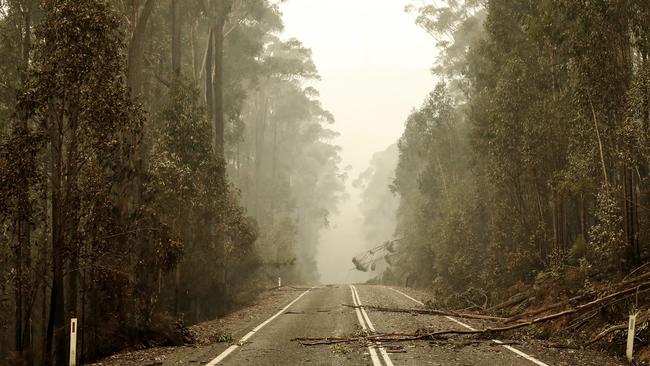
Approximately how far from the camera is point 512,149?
1920 centimetres

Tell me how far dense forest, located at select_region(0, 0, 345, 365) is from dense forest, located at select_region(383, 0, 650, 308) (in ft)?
32.7

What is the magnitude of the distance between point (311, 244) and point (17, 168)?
77057 millimetres

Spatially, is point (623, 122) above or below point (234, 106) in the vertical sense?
below

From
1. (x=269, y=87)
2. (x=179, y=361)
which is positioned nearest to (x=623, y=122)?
(x=179, y=361)

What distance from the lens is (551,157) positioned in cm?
1783

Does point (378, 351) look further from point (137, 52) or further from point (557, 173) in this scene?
point (137, 52)

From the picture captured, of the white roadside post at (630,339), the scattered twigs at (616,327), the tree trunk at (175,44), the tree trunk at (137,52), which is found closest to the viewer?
the white roadside post at (630,339)

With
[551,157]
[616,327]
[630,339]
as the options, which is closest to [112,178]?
[616,327]

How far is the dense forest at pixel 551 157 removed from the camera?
12969 mm

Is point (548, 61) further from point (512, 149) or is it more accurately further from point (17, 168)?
point (17, 168)

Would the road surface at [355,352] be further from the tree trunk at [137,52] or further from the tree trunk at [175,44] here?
the tree trunk at [175,44]

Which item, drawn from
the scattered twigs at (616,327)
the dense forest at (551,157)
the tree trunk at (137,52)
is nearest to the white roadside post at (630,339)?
the scattered twigs at (616,327)

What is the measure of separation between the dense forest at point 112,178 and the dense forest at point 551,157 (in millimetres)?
9973

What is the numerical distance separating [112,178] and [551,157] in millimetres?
13565
